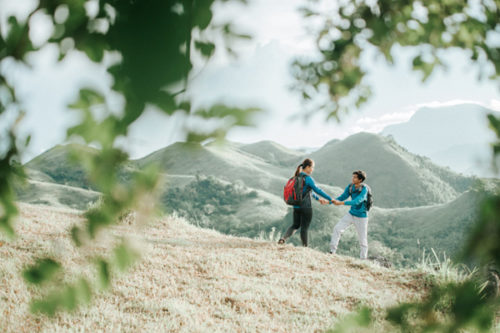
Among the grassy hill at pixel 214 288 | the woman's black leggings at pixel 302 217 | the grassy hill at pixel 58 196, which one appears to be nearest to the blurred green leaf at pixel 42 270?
the grassy hill at pixel 214 288

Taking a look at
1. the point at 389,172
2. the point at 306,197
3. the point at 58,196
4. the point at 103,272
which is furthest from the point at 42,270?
the point at 389,172

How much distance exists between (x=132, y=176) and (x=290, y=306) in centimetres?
424

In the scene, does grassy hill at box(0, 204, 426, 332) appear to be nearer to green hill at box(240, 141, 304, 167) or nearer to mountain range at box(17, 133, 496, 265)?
mountain range at box(17, 133, 496, 265)

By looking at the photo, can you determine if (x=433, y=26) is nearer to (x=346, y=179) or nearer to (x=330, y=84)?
(x=330, y=84)

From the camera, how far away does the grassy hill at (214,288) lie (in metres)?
3.79

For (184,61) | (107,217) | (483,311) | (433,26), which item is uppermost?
(433,26)

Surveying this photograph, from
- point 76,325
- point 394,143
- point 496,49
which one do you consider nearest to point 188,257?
point 76,325

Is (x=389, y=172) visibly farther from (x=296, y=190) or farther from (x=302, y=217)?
(x=296, y=190)

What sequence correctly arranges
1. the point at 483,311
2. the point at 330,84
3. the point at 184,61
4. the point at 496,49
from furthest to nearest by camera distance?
the point at 330,84 < the point at 496,49 < the point at 483,311 < the point at 184,61

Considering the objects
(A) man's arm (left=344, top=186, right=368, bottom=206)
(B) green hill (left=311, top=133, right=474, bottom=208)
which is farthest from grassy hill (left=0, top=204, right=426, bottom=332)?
(B) green hill (left=311, top=133, right=474, bottom=208)

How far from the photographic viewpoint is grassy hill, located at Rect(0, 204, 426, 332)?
3.79m

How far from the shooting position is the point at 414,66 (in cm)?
237

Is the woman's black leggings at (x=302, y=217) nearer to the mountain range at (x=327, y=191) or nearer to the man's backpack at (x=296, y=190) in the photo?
the man's backpack at (x=296, y=190)

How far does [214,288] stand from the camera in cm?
501
